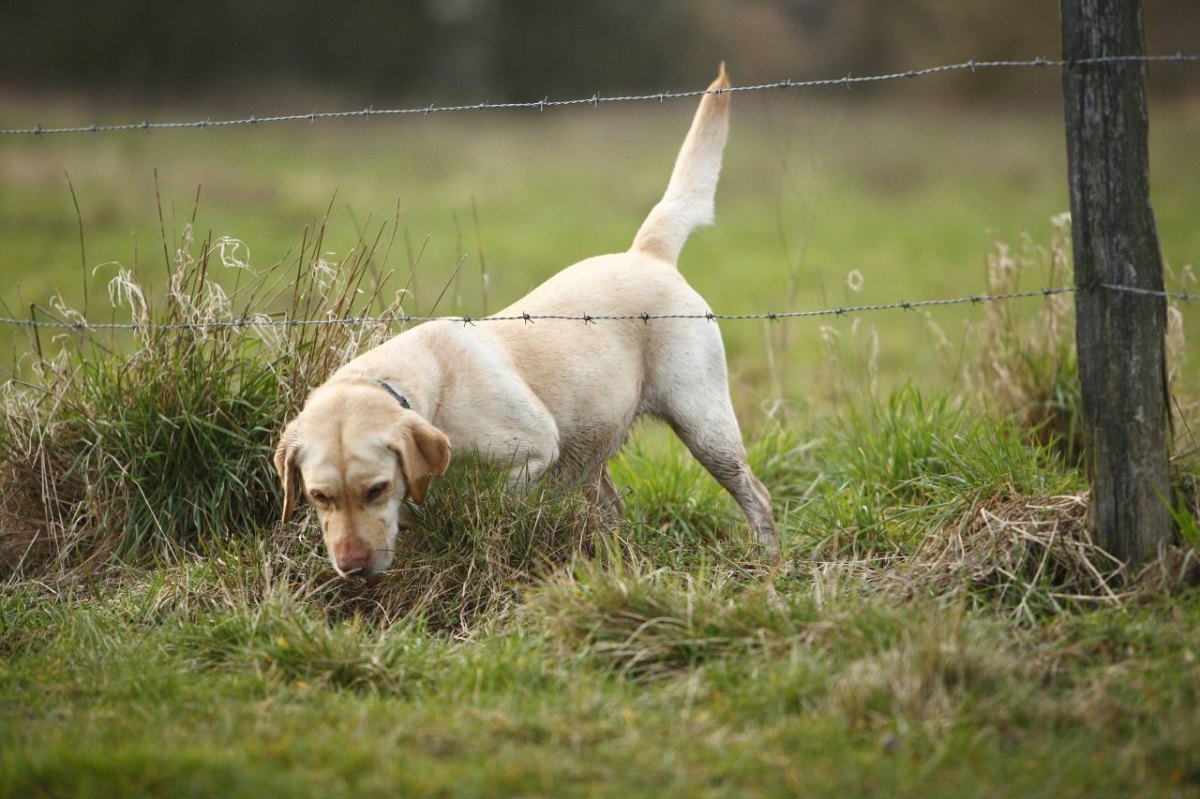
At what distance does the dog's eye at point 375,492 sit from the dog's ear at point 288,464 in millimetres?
296

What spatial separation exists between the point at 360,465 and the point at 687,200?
2186mm

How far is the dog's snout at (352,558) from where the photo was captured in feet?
12.4

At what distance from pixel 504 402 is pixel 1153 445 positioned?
7.38 feet

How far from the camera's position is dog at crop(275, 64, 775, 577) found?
12.7ft

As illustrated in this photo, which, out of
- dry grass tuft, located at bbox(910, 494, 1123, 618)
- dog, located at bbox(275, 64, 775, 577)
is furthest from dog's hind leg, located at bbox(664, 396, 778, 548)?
dry grass tuft, located at bbox(910, 494, 1123, 618)

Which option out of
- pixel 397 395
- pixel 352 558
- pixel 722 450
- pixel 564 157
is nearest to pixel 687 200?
pixel 722 450

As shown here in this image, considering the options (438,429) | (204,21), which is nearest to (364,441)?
(438,429)

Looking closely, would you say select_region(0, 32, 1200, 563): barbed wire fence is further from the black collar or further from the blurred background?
the black collar

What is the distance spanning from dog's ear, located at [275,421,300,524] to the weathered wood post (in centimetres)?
261

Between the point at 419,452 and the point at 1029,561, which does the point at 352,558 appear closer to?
the point at 419,452

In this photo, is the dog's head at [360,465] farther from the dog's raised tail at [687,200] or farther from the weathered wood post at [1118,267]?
the weathered wood post at [1118,267]

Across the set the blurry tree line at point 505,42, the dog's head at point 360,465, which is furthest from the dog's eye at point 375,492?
the blurry tree line at point 505,42

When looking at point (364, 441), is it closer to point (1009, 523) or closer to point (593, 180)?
point (1009, 523)

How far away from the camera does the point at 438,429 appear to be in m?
4.23
